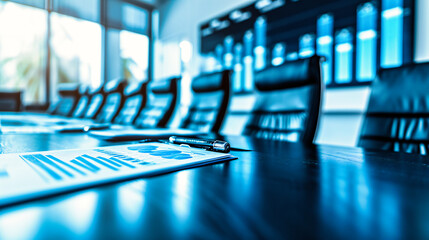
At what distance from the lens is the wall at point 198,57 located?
6.94 feet

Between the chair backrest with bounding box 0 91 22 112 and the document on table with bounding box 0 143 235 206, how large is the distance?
15.3ft

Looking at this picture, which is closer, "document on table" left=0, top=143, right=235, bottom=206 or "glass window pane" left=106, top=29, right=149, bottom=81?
"document on table" left=0, top=143, right=235, bottom=206

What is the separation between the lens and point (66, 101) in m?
4.21

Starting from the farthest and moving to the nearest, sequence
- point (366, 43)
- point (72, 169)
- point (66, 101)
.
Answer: point (66, 101)
point (366, 43)
point (72, 169)

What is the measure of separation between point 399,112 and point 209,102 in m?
1.20

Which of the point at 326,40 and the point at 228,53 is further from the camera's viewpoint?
the point at 228,53

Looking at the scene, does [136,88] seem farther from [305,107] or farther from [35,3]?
[35,3]

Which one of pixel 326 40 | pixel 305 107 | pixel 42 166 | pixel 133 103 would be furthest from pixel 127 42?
pixel 42 166

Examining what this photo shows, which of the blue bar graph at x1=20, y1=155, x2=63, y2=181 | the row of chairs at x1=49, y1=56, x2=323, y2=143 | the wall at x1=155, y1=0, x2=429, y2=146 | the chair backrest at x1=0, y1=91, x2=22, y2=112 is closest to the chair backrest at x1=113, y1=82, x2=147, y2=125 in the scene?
the row of chairs at x1=49, y1=56, x2=323, y2=143

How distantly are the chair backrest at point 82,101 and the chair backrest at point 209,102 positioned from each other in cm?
227

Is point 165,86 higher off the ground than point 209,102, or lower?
higher

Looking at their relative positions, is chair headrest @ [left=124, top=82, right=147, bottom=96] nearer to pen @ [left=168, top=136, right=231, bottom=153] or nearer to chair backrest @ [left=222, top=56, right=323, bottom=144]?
chair backrest @ [left=222, top=56, right=323, bottom=144]

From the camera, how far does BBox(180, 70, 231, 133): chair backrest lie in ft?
5.80

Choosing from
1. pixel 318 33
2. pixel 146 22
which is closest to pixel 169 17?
pixel 146 22
